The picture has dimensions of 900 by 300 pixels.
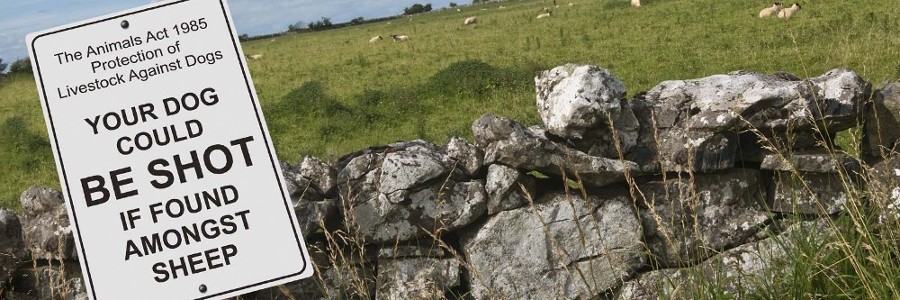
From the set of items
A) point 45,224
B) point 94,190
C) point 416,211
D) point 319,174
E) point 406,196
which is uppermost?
point 94,190

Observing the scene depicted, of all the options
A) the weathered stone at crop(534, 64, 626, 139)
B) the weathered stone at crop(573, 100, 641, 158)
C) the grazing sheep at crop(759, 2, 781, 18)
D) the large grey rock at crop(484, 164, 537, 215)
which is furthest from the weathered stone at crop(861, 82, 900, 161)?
the grazing sheep at crop(759, 2, 781, 18)

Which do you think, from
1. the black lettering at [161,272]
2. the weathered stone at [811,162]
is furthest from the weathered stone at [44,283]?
the weathered stone at [811,162]

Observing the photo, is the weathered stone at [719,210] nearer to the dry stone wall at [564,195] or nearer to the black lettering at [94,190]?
the dry stone wall at [564,195]

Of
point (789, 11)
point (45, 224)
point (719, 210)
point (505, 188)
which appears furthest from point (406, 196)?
point (789, 11)

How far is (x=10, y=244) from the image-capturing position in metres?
6.08

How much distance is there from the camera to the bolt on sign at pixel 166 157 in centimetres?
341

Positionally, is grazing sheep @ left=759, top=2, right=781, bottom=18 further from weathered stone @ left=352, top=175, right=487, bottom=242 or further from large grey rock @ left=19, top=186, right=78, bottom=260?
large grey rock @ left=19, top=186, right=78, bottom=260

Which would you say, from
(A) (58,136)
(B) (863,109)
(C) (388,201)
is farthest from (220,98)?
(B) (863,109)

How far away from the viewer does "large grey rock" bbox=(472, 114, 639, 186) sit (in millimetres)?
5930

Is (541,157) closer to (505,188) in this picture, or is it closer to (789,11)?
(505,188)

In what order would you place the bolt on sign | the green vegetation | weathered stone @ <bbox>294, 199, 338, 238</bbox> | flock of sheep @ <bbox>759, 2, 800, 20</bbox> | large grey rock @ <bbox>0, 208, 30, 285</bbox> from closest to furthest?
1. the bolt on sign
2. weathered stone @ <bbox>294, 199, 338, 238</bbox>
3. large grey rock @ <bbox>0, 208, 30, 285</bbox>
4. the green vegetation
5. flock of sheep @ <bbox>759, 2, 800, 20</bbox>

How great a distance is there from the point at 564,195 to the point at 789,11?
47.4 ft

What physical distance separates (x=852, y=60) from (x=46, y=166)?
40.3 ft

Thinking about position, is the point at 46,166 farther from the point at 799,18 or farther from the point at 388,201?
the point at 799,18
